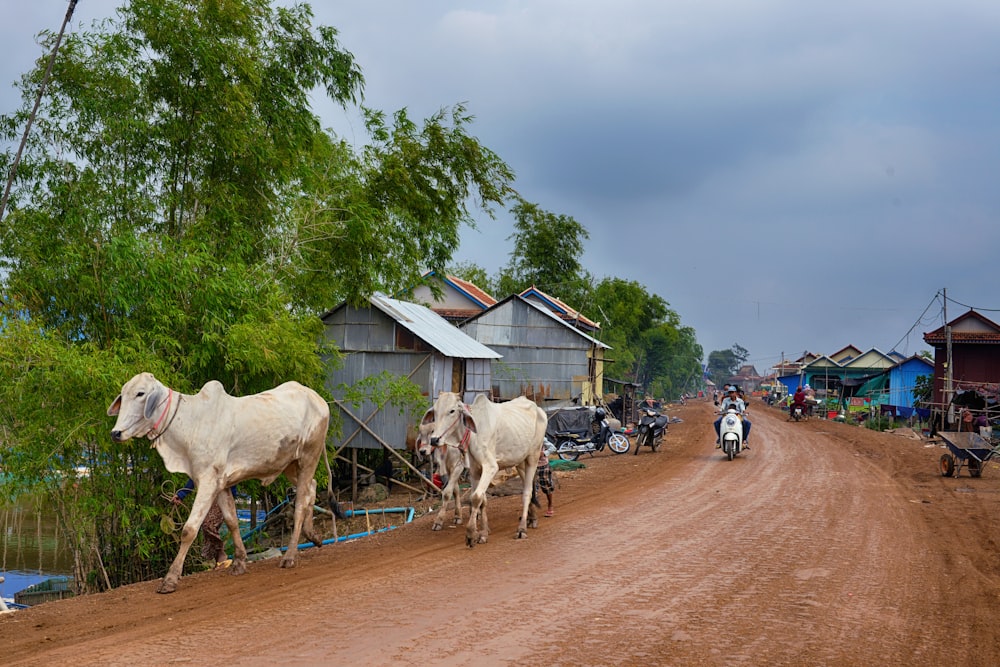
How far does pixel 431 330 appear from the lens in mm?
20031

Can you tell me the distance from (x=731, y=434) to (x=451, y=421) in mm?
12066

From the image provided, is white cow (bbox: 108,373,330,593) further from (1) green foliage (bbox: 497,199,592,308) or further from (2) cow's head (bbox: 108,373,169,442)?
(1) green foliage (bbox: 497,199,592,308)

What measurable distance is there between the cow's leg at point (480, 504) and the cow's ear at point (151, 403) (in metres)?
3.60

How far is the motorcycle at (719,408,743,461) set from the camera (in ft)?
65.5

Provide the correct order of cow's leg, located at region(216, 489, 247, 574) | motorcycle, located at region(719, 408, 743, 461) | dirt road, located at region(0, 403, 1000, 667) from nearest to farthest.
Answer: dirt road, located at region(0, 403, 1000, 667) → cow's leg, located at region(216, 489, 247, 574) → motorcycle, located at region(719, 408, 743, 461)

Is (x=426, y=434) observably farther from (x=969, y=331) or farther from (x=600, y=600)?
(x=969, y=331)

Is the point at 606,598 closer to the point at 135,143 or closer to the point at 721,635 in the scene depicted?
the point at 721,635

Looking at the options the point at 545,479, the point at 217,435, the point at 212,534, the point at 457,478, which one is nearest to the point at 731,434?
the point at 545,479

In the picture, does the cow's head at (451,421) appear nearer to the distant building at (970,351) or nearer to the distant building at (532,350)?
the distant building at (532,350)

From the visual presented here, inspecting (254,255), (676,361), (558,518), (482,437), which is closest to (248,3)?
(254,255)

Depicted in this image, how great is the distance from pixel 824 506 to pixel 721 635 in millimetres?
7559

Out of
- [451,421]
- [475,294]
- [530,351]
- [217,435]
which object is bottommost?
[217,435]

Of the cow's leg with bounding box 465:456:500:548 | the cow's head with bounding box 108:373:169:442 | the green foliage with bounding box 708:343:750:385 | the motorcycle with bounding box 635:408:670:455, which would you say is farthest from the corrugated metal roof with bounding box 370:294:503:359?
the green foliage with bounding box 708:343:750:385

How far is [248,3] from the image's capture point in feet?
44.8
